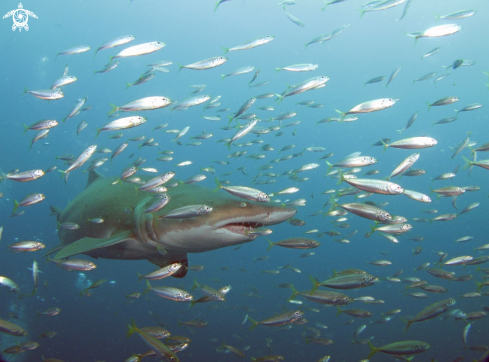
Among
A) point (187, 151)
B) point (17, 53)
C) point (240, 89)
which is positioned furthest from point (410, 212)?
point (17, 53)

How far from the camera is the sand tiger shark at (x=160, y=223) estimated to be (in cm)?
418

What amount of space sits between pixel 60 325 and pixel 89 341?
4600 mm

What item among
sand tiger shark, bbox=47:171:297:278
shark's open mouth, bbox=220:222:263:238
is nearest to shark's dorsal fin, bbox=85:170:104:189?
sand tiger shark, bbox=47:171:297:278

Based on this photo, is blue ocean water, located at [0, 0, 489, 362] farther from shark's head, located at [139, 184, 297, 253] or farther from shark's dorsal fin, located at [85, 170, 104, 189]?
shark's dorsal fin, located at [85, 170, 104, 189]

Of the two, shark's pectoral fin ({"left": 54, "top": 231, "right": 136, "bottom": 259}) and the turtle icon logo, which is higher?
the turtle icon logo

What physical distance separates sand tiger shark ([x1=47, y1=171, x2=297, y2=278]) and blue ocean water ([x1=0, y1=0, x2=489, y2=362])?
422cm

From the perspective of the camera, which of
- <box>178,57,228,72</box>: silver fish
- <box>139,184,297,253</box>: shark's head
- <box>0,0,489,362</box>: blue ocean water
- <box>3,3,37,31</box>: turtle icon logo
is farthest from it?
<box>3,3,37,31</box>: turtle icon logo

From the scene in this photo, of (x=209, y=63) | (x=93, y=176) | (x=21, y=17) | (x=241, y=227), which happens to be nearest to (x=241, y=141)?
(x=93, y=176)

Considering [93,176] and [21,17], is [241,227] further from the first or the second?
[21,17]

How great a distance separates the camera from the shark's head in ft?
13.5

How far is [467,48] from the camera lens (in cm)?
Answer: 4831

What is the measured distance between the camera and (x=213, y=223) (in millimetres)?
4199

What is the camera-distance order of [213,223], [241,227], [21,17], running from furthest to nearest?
1. [21,17]
2. [241,227]
3. [213,223]

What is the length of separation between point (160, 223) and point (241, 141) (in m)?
20.3
